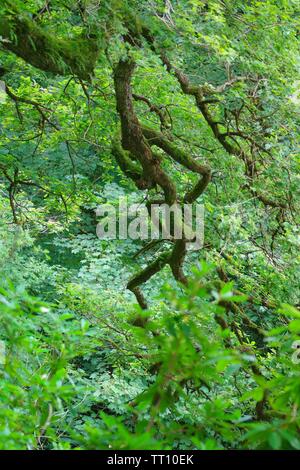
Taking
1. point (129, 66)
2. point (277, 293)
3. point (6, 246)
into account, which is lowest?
point (6, 246)

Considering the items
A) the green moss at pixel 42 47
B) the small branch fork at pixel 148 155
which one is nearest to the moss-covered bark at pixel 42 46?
the green moss at pixel 42 47

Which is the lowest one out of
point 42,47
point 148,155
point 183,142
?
point 183,142

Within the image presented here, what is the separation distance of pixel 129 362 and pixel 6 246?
2359mm

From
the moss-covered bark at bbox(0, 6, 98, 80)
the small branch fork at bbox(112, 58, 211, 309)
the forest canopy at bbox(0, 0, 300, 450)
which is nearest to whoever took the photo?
the moss-covered bark at bbox(0, 6, 98, 80)

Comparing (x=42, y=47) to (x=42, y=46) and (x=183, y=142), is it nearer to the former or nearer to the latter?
(x=42, y=46)

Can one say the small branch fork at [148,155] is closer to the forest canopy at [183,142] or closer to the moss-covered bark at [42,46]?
the forest canopy at [183,142]

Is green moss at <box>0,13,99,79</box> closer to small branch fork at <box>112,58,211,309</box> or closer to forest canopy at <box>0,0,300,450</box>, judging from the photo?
forest canopy at <box>0,0,300,450</box>

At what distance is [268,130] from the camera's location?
5.62 meters

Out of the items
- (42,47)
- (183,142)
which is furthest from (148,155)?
(183,142)

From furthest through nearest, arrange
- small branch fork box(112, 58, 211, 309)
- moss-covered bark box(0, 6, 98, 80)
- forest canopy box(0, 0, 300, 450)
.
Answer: small branch fork box(112, 58, 211, 309) < forest canopy box(0, 0, 300, 450) < moss-covered bark box(0, 6, 98, 80)

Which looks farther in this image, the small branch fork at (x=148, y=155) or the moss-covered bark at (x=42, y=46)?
the small branch fork at (x=148, y=155)

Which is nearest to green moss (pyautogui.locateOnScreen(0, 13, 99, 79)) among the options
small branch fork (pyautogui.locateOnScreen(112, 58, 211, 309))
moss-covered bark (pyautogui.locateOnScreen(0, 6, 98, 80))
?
moss-covered bark (pyautogui.locateOnScreen(0, 6, 98, 80))

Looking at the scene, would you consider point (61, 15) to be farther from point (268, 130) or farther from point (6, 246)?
point (6, 246)

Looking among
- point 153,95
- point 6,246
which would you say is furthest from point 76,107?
point 6,246
